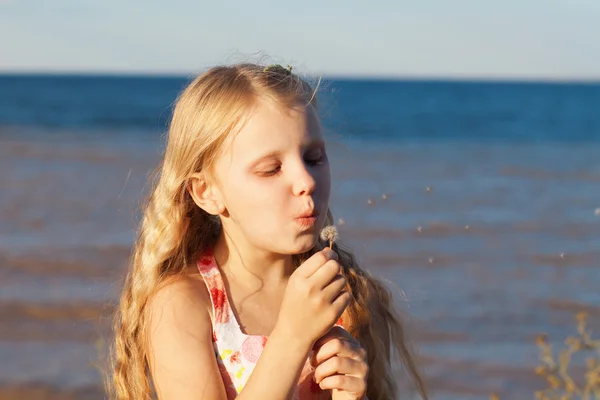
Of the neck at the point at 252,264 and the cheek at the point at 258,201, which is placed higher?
the cheek at the point at 258,201

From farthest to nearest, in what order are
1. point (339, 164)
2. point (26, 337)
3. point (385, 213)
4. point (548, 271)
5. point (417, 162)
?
point (417, 162) < point (339, 164) < point (385, 213) < point (548, 271) < point (26, 337)

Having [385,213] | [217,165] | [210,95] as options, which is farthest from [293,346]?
[385,213]

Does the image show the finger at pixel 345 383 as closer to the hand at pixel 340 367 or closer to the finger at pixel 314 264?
the hand at pixel 340 367

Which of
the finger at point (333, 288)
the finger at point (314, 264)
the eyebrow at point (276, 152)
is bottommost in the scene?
the finger at point (333, 288)

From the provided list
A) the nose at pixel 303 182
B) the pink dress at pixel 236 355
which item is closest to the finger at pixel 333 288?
the nose at pixel 303 182

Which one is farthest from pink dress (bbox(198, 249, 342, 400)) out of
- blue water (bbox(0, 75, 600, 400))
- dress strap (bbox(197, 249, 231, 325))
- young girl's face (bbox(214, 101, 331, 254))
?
blue water (bbox(0, 75, 600, 400))

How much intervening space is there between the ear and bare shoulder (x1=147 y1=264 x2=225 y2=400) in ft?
0.72

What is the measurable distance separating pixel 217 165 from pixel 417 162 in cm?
1666

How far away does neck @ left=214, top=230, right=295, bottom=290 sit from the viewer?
8.78 feet

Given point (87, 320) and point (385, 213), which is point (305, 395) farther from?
point (385, 213)

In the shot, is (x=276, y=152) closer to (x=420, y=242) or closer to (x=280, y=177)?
(x=280, y=177)

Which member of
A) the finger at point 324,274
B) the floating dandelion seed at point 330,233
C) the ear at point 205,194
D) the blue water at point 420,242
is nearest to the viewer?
the finger at point 324,274

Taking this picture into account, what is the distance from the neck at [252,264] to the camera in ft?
8.78

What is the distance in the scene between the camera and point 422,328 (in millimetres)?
7027
